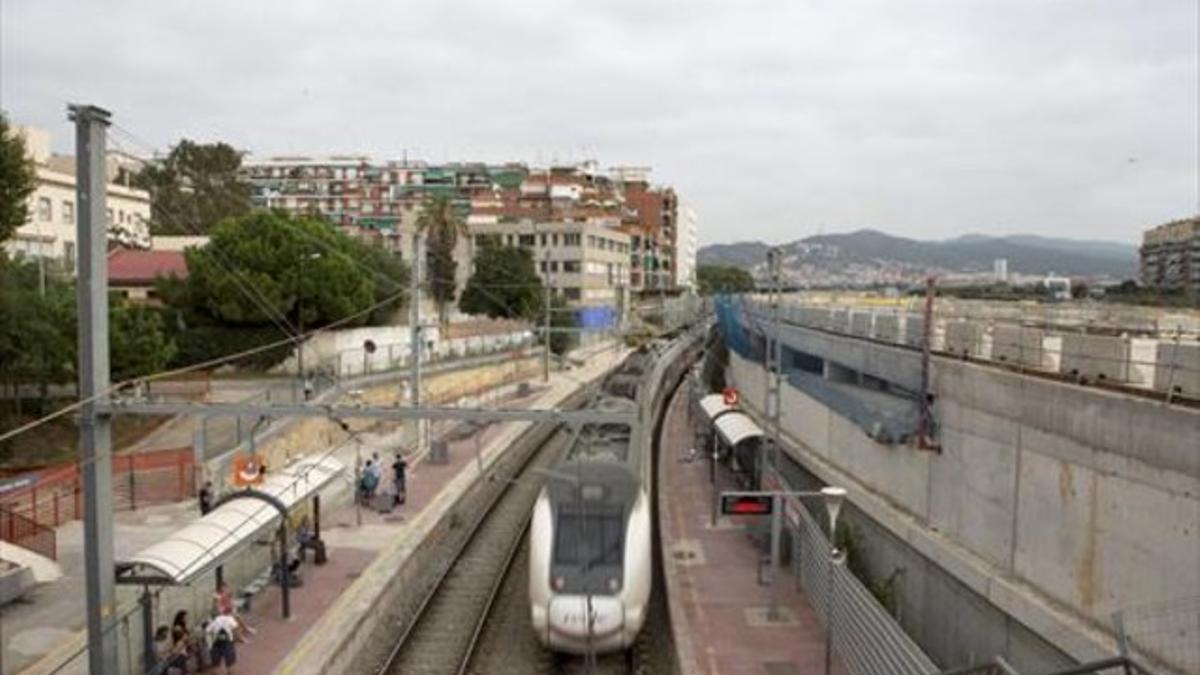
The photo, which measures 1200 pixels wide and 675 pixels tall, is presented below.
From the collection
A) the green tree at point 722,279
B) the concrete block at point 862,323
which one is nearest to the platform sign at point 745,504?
the concrete block at point 862,323

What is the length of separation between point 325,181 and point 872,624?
158 m

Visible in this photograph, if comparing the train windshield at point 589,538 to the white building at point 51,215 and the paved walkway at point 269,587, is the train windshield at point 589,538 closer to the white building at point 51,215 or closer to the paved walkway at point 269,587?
the paved walkway at point 269,587

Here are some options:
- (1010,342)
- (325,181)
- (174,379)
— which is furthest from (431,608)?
(325,181)

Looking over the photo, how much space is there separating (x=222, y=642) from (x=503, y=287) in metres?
65.8

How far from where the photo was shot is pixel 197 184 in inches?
3642

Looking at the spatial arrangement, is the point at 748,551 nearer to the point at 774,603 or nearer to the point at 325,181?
the point at 774,603

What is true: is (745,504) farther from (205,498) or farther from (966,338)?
(205,498)

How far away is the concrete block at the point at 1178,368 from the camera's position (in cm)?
1084

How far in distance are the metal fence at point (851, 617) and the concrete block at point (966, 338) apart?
3782 mm

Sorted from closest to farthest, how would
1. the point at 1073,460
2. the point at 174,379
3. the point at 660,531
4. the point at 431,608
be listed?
the point at 1073,460
the point at 431,608
the point at 660,531
the point at 174,379

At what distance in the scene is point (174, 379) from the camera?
148 ft

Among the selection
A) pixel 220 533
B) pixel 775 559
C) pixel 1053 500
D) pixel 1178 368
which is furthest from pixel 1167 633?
pixel 220 533

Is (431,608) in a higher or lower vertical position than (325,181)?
lower

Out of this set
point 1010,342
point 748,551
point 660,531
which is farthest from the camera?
point 660,531
